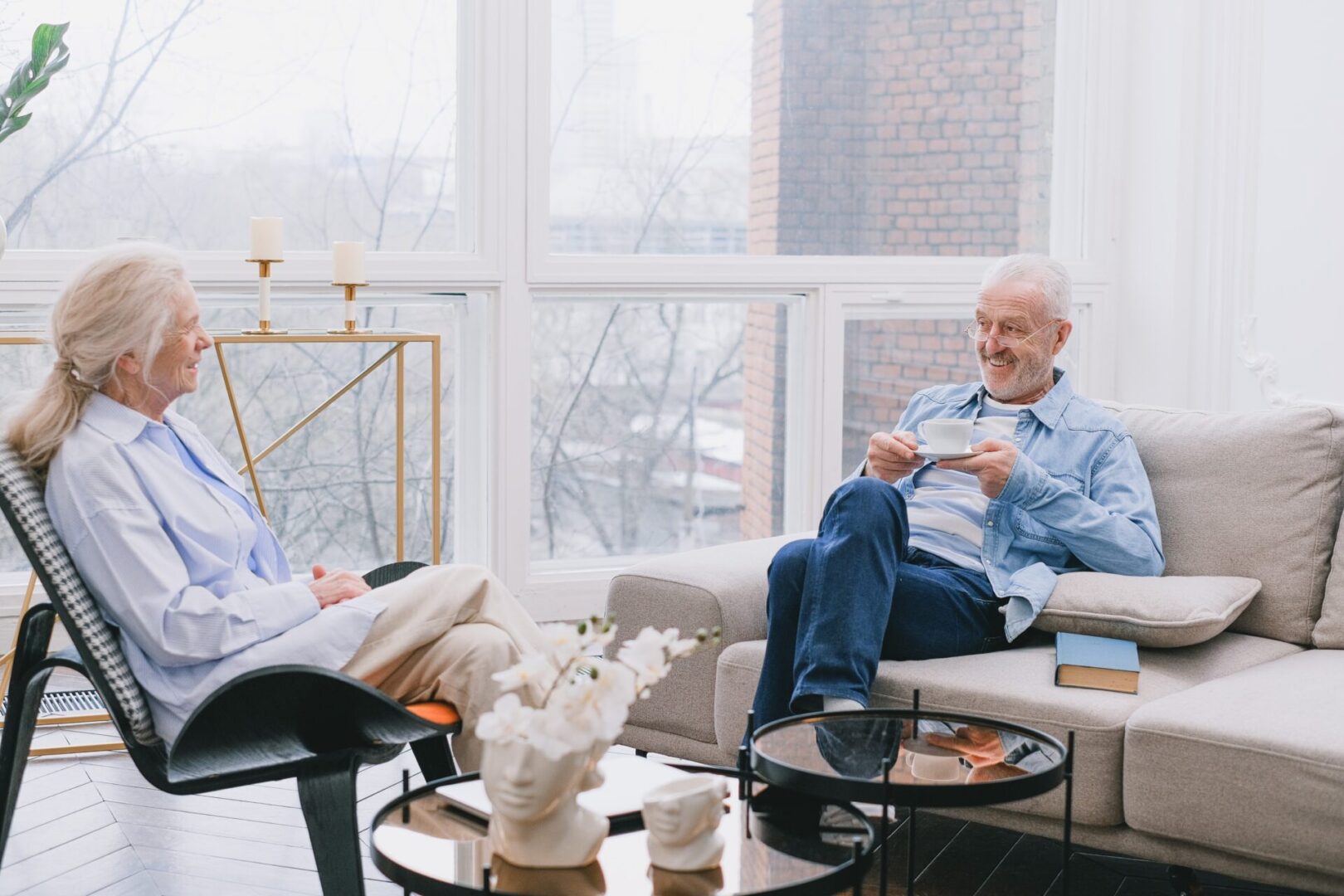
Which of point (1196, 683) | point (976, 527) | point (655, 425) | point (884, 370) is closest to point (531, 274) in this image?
point (655, 425)

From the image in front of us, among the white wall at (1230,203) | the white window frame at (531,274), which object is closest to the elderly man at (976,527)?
the white window frame at (531,274)

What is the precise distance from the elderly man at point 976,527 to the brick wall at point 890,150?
4.36 ft

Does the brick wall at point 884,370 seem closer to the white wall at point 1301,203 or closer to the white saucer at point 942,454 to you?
the white wall at point 1301,203

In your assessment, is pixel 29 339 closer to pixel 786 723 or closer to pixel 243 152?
pixel 243 152

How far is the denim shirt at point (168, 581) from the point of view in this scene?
215cm

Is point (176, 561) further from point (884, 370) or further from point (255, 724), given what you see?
point (884, 370)

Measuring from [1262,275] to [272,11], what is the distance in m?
2.89

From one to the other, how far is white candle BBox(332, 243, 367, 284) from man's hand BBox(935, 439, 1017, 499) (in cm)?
143

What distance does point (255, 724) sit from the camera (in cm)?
211

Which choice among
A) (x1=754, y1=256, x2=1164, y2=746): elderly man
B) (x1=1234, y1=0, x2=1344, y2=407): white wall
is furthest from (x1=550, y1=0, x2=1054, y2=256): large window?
(x1=754, y1=256, x2=1164, y2=746): elderly man

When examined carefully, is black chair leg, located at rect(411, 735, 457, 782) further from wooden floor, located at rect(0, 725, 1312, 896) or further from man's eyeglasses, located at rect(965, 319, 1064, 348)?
man's eyeglasses, located at rect(965, 319, 1064, 348)

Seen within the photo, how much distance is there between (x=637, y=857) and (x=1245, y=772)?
99 centimetres

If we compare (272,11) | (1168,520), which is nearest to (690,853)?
(1168,520)

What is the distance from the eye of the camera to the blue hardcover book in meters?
2.41
